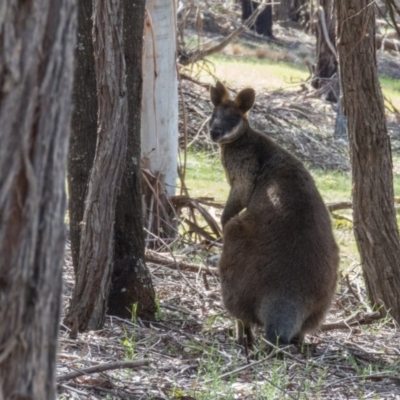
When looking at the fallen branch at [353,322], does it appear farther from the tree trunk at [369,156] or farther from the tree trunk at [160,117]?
the tree trunk at [160,117]

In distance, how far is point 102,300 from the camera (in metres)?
4.93

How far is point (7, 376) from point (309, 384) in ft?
7.60

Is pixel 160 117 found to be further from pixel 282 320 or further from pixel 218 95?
pixel 282 320

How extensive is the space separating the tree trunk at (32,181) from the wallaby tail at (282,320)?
286cm

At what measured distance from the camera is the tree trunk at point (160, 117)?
8.24 meters

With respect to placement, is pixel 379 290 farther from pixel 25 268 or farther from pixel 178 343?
pixel 25 268

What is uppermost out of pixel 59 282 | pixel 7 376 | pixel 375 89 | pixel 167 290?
pixel 375 89

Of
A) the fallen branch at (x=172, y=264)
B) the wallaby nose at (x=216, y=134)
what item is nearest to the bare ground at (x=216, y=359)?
the fallen branch at (x=172, y=264)

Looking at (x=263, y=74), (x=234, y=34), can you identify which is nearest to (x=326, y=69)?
(x=263, y=74)

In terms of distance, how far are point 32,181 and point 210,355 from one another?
2.61 meters

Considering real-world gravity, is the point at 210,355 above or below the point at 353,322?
above

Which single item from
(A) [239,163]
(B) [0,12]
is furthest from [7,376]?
(A) [239,163]

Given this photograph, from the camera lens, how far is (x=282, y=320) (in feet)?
16.6

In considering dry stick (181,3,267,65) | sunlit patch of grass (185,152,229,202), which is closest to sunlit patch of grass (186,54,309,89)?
dry stick (181,3,267,65)
